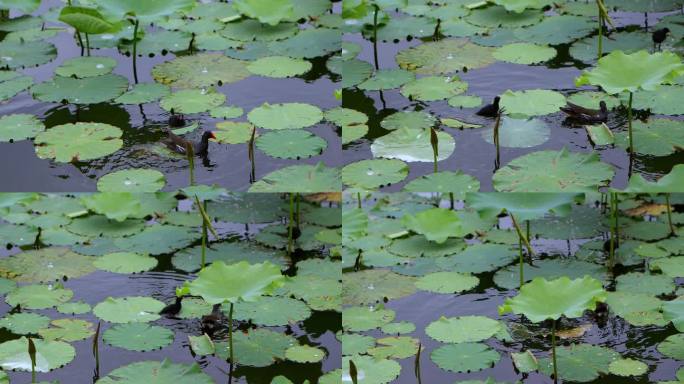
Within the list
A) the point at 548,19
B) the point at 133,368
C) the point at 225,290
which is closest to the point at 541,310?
the point at 225,290

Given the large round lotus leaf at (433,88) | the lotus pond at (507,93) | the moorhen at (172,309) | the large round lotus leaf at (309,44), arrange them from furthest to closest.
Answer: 1. the large round lotus leaf at (309,44)
2. the large round lotus leaf at (433,88)
3. the lotus pond at (507,93)
4. the moorhen at (172,309)

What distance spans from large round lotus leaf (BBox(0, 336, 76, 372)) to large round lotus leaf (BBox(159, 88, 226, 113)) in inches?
58.5

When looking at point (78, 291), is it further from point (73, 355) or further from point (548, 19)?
point (548, 19)

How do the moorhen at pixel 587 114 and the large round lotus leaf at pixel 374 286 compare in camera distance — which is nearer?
the large round lotus leaf at pixel 374 286

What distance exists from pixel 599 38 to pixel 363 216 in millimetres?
1594

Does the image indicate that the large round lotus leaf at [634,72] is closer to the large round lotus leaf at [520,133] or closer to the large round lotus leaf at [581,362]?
the large round lotus leaf at [520,133]

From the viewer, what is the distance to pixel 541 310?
15.5 feet

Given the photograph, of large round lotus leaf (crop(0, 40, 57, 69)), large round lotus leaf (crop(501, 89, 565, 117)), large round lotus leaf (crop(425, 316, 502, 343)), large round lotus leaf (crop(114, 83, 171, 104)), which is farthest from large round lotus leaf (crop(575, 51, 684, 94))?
large round lotus leaf (crop(0, 40, 57, 69))

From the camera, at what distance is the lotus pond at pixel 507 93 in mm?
5539

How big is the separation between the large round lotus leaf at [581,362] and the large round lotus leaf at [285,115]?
5.59 ft

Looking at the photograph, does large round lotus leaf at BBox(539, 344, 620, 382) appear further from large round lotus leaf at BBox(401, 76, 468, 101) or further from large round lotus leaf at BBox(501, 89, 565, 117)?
large round lotus leaf at BBox(401, 76, 468, 101)

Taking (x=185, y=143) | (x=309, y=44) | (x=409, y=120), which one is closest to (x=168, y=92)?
(x=185, y=143)

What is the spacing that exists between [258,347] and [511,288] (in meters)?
1.17

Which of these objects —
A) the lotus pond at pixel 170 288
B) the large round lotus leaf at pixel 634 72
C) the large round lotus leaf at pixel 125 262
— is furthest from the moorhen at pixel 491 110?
the large round lotus leaf at pixel 125 262
